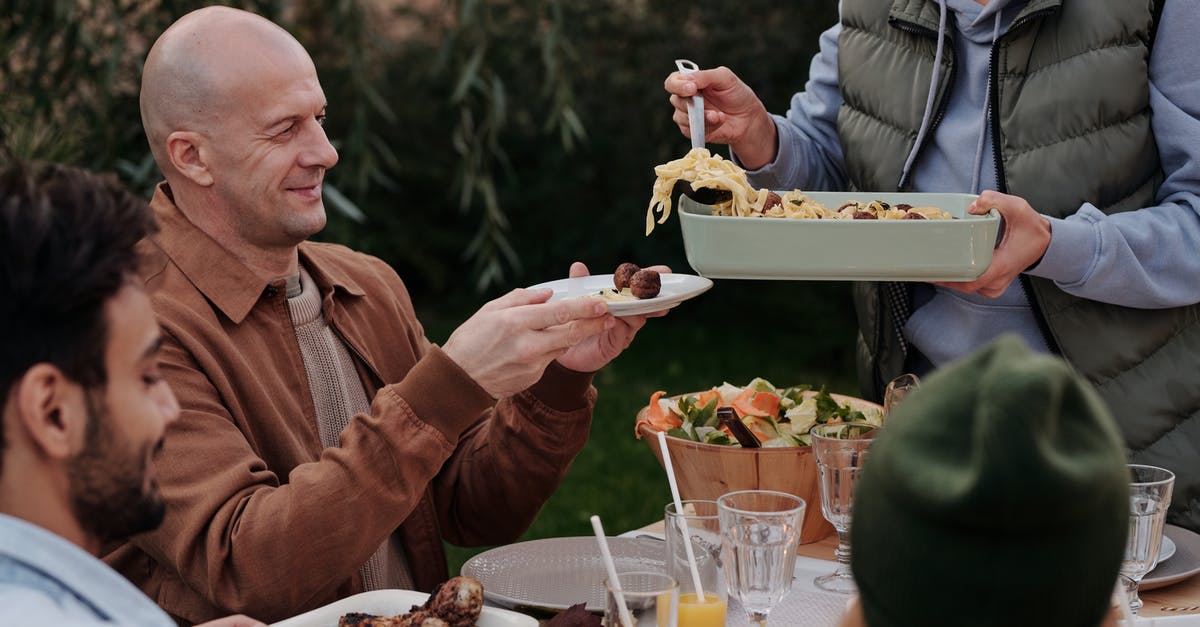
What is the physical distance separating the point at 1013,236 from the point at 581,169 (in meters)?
6.74

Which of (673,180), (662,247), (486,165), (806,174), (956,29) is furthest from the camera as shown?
(662,247)

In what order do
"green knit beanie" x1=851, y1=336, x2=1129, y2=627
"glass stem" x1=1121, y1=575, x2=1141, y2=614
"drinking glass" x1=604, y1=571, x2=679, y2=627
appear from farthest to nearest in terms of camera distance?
1. "glass stem" x1=1121, y1=575, x2=1141, y2=614
2. "drinking glass" x1=604, y1=571, x2=679, y2=627
3. "green knit beanie" x1=851, y1=336, x2=1129, y2=627

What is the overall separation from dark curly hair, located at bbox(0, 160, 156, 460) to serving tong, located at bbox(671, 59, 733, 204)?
113 cm

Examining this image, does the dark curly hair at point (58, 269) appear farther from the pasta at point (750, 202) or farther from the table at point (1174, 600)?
the table at point (1174, 600)

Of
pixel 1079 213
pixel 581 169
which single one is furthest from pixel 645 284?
pixel 581 169

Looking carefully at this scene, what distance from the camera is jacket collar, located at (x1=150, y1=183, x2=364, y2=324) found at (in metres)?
2.31

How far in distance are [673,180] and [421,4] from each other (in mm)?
6813

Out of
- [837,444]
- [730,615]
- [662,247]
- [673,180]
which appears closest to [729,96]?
[673,180]

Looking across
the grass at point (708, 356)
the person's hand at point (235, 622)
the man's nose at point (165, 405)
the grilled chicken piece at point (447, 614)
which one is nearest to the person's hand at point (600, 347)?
the grilled chicken piece at point (447, 614)

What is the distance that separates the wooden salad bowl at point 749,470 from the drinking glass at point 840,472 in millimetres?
86

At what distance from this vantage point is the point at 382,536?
2.10 meters

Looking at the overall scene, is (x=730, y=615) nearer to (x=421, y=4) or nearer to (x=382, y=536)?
(x=382, y=536)

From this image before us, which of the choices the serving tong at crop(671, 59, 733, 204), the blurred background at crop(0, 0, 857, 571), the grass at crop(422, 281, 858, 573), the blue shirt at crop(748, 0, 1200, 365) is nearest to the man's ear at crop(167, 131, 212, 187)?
the serving tong at crop(671, 59, 733, 204)

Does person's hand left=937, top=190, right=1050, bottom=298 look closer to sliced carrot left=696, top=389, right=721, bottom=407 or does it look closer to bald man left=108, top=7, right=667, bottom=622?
sliced carrot left=696, top=389, right=721, bottom=407
